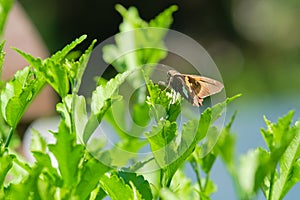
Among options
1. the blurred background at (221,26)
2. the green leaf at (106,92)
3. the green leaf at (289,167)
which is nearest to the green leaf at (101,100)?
the green leaf at (106,92)

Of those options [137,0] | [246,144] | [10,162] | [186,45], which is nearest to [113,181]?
[10,162]

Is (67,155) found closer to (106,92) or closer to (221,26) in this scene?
(106,92)

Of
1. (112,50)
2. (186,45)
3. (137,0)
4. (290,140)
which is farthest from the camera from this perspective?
(137,0)

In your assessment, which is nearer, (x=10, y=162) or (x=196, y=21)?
(x=10, y=162)

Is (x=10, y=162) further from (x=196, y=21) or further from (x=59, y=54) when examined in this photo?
(x=196, y=21)

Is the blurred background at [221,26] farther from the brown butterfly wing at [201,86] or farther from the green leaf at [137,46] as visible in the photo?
the brown butterfly wing at [201,86]

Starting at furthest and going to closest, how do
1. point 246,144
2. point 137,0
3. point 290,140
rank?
→ point 137,0
point 246,144
point 290,140

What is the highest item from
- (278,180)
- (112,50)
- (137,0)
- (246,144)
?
(137,0)

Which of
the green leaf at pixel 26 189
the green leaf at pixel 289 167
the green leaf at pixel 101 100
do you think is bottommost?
the green leaf at pixel 289 167
